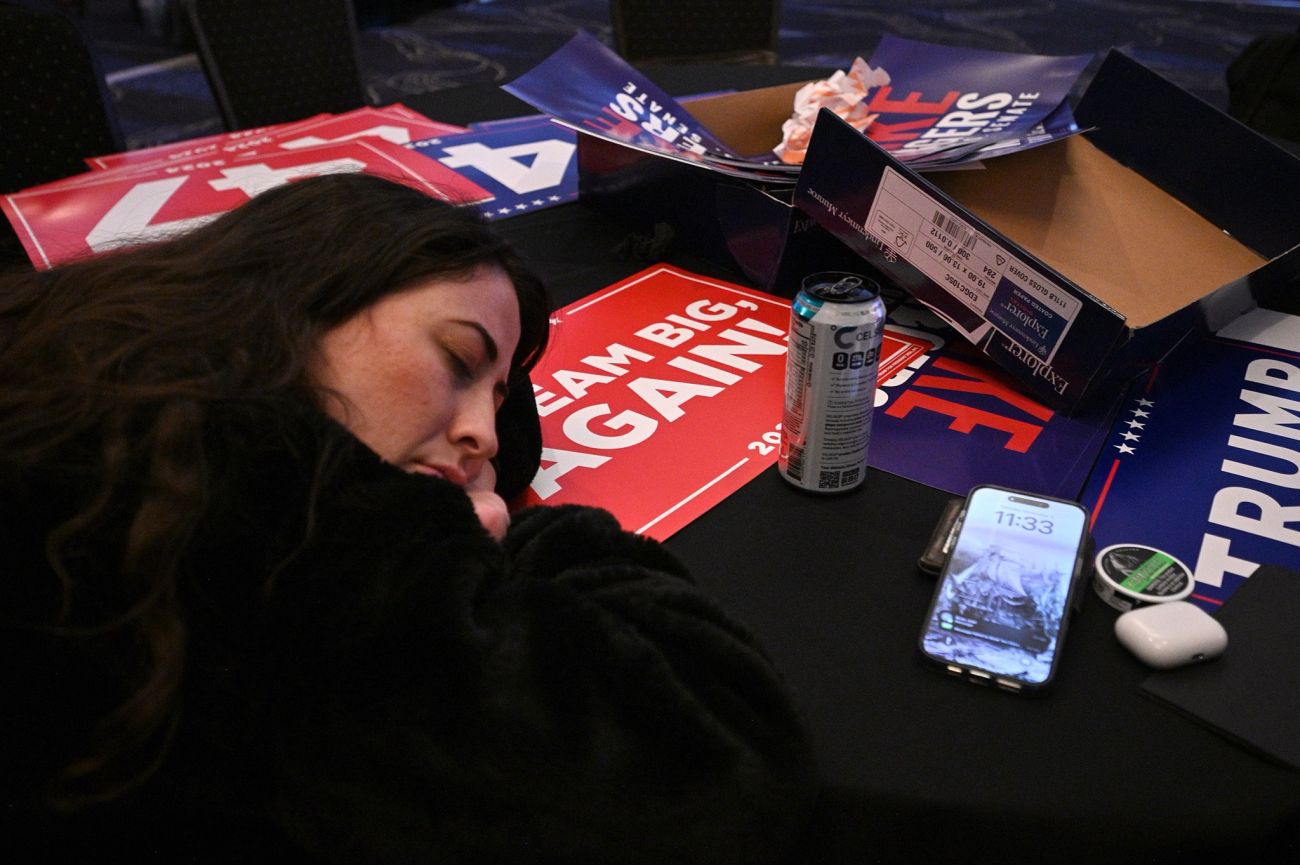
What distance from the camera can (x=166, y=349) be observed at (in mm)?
533

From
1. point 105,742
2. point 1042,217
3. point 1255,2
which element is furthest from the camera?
point 1255,2

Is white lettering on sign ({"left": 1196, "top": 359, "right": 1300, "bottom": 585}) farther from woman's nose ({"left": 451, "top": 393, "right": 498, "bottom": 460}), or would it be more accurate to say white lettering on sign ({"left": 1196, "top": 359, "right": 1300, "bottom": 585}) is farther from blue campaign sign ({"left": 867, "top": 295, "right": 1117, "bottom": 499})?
woman's nose ({"left": 451, "top": 393, "right": 498, "bottom": 460})

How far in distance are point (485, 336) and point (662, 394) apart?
29cm

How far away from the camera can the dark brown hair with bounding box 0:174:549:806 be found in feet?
1.51

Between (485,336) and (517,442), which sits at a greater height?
(485,336)

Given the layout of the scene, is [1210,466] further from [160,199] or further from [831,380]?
[160,199]

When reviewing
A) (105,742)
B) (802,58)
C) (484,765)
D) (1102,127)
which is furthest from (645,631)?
(802,58)

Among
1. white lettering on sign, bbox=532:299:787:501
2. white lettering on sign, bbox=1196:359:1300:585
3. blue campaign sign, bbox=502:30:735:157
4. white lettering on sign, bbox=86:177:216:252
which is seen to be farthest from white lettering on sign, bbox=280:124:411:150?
white lettering on sign, bbox=1196:359:1300:585

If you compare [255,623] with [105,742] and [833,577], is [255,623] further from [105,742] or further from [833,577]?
[833,577]

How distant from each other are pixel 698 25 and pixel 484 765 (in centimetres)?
217

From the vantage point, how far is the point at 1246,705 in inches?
22.0

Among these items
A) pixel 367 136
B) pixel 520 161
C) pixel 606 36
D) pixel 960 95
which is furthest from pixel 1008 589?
pixel 606 36

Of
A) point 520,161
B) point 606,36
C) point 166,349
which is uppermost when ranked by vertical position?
point 166,349

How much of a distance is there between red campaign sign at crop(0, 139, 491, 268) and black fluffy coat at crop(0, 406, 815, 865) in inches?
28.4
